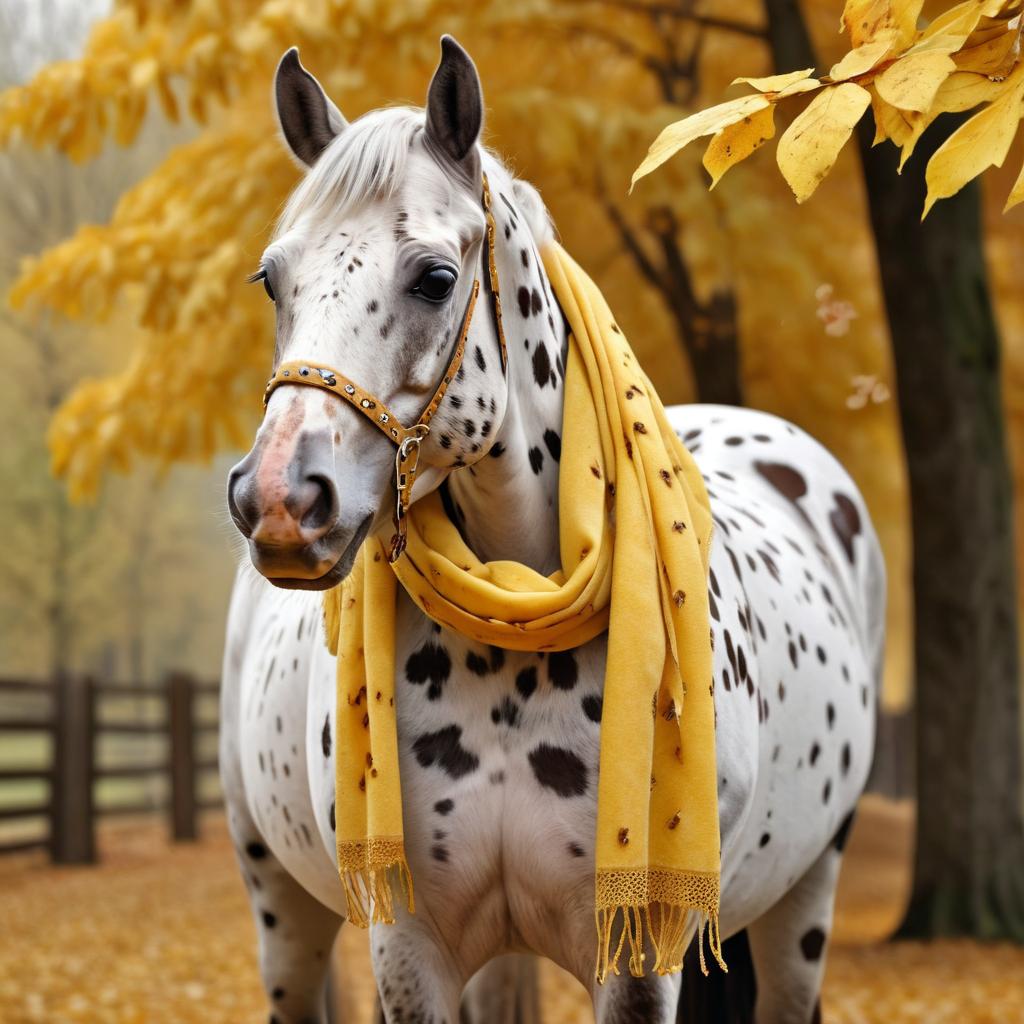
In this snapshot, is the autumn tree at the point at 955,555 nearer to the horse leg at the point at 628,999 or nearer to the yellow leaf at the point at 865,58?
the yellow leaf at the point at 865,58

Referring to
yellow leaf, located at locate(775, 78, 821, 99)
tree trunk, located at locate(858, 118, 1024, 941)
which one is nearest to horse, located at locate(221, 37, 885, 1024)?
yellow leaf, located at locate(775, 78, 821, 99)

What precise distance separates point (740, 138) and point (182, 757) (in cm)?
1258

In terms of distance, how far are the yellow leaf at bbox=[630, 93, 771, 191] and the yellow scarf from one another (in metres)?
0.65

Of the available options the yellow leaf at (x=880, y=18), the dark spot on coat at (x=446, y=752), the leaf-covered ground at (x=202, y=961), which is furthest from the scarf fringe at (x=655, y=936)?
the leaf-covered ground at (x=202, y=961)

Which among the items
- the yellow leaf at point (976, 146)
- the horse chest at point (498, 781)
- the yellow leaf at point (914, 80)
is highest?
the yellow leaf at point (914, 80)

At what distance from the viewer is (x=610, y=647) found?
99.7 inches

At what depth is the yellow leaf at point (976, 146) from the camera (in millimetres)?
2162

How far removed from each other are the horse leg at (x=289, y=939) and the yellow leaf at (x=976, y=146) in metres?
2.81

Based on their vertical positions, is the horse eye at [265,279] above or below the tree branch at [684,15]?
below

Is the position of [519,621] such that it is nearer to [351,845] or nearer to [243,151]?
[351,845]

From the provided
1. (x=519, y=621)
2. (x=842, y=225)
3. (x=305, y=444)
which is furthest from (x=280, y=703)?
(x=842, y=225)

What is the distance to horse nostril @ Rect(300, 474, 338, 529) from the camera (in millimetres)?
2109

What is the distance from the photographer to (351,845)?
262 cm

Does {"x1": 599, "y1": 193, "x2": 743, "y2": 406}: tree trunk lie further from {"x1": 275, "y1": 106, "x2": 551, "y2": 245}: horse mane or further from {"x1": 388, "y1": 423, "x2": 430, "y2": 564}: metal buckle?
{"x1": 388, "y1": 423, "x2": 430, "y2": 564}: metal buckle
